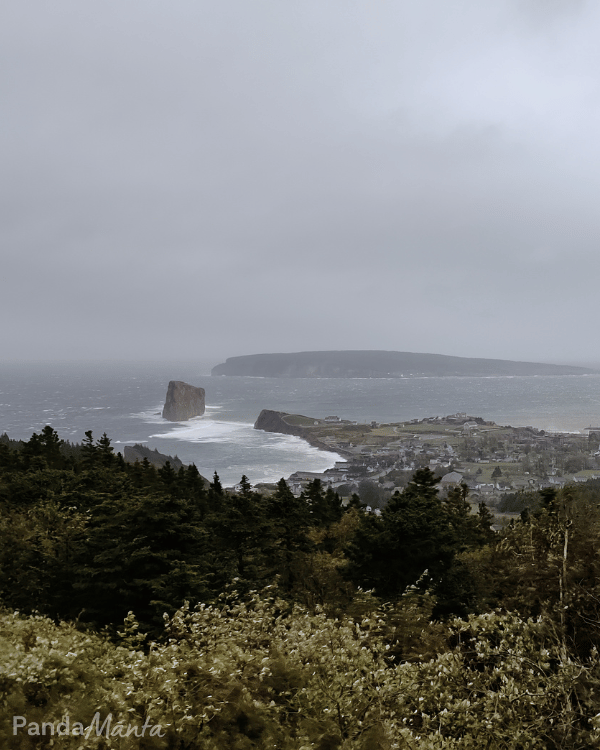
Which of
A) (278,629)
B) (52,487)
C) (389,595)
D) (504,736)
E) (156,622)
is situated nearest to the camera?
(504,736)

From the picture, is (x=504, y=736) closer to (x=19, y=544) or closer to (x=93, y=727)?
(x=93, y=727)

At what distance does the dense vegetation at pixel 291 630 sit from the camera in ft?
26.4

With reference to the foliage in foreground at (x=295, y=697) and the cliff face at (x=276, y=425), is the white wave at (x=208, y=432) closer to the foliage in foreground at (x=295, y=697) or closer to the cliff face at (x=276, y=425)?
the cliff face at (x=276, y=425)

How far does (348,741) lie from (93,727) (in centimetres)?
440

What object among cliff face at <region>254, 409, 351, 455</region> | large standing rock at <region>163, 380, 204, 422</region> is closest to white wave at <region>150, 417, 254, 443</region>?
cliff face at <region>254, 409, 351, 455</region>

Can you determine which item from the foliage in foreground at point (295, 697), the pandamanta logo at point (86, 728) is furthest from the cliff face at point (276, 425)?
the pandamanta logo at point (86, 728)

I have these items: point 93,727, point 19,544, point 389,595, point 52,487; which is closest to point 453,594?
point 389,595

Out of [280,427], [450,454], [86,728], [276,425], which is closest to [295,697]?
[86,728]

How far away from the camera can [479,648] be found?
9.93 m

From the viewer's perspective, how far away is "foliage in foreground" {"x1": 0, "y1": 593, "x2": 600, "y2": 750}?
769cm

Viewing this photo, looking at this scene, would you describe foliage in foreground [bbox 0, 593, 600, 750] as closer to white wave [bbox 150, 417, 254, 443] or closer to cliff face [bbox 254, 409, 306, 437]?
white wave [bbox 150, 417, 254, 443]

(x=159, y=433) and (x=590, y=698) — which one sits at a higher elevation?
(x=590, y=698)

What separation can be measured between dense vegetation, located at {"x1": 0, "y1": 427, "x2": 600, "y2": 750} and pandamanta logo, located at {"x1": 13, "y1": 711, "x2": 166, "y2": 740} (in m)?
0.09

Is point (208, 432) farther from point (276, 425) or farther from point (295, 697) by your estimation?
point (295, 697)
